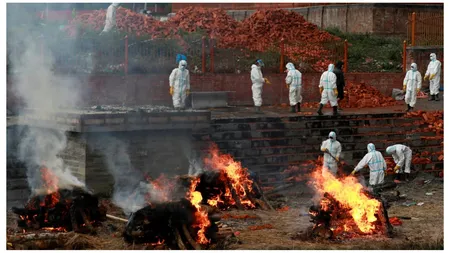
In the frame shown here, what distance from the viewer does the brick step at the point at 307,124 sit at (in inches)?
821

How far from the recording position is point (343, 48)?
28609 mm

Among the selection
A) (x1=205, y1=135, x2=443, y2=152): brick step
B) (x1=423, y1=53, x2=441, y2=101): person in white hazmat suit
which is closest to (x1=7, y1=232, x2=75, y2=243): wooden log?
(x1=205, y1=135, x2=443, y2=152): brick step

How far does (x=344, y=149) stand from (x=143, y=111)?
5.69 meters

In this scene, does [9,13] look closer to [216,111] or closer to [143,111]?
[143,111]

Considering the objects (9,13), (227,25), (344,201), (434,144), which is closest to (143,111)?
(9,13)

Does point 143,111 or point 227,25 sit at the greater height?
point 227,25

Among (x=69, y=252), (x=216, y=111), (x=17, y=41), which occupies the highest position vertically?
(x=17, y=41)

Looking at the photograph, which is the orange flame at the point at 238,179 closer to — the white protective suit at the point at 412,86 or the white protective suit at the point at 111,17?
the white protective suit at the point at 412,86

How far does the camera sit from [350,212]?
15.7 m

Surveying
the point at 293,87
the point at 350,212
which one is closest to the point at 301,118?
the point at 293,87

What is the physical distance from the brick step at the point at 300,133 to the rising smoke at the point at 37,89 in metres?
3.15

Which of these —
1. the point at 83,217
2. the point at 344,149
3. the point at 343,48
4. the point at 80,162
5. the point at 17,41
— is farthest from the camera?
the point at 343,48

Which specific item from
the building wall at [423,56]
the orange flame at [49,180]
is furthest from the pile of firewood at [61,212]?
the building wall at [423,56]

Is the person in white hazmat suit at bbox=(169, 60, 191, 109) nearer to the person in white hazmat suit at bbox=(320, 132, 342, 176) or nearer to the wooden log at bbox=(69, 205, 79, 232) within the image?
the person in white hazmat suit at bbox=(320, 132, 342, 176)
